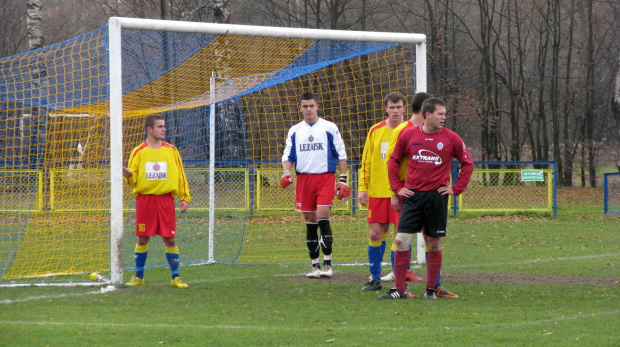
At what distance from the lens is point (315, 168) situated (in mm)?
8805

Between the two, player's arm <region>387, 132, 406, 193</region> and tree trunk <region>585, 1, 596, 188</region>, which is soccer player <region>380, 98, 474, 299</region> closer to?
player's arm <region>387, 132, 406, 193</region>

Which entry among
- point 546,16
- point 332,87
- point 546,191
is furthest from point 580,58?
point 332,87

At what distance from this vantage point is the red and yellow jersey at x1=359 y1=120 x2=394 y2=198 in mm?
8211

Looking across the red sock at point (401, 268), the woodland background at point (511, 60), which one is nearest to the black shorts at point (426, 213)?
the red sock at point (401, 268)

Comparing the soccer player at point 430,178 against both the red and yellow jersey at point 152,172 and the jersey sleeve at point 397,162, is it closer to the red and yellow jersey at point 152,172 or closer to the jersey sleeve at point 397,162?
the jersey sleeve at point 397,162

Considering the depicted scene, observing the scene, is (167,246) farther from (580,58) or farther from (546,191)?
(580,58)

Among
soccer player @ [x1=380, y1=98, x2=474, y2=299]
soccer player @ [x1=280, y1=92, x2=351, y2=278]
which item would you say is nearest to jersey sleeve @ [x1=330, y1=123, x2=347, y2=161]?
soccer player @ [x1=280, y1=92, x2=351, y2=278]

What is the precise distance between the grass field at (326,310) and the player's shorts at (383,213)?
28.5 inches

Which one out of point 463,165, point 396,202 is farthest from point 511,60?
point 396,202

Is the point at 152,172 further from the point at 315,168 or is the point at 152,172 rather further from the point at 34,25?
the point at 34,25

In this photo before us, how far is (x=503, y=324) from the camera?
5.90 m

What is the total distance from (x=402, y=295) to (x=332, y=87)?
7858 millimetres

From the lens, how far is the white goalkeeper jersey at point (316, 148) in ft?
28.9

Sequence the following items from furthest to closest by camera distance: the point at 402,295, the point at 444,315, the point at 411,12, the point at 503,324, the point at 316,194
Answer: the point at 411,12 → the point at 316,194 → the point at 402,295 → the point at 444,315 → the point at 503,324
